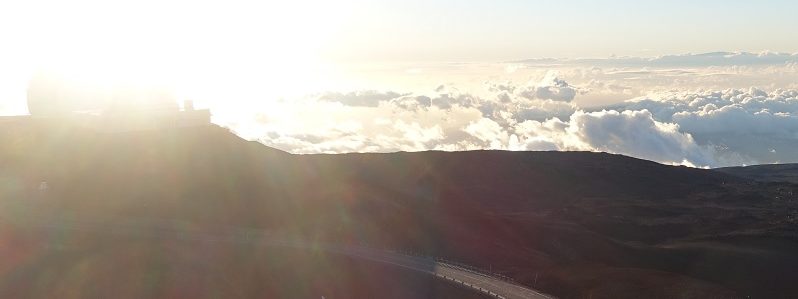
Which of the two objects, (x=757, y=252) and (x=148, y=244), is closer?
(x=148, y=244)

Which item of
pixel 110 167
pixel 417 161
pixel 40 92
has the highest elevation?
pixel 40 92

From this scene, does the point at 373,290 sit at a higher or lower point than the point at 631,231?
higher

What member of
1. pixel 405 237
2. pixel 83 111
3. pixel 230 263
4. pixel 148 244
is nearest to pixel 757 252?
pixel 405 237

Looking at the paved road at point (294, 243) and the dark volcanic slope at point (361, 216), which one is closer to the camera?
the paved road at point (294, 243)

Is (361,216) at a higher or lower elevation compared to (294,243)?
lower

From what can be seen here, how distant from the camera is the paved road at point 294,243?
70125 mm

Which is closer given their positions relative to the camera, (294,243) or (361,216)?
(294,243)

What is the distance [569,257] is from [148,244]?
71.2m

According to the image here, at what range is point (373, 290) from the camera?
6806 centimetres

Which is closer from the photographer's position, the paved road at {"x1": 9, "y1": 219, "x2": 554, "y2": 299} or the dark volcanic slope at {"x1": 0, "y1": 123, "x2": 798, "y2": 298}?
the paved road at {"x1": 9, "y1": 219, "x2": 554, "y2": 299}

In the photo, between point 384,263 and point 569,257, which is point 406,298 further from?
point 569,257

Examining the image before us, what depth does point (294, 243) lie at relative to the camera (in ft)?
253

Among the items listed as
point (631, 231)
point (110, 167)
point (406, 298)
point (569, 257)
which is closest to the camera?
point (406, 298)

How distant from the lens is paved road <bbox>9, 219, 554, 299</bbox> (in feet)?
230
